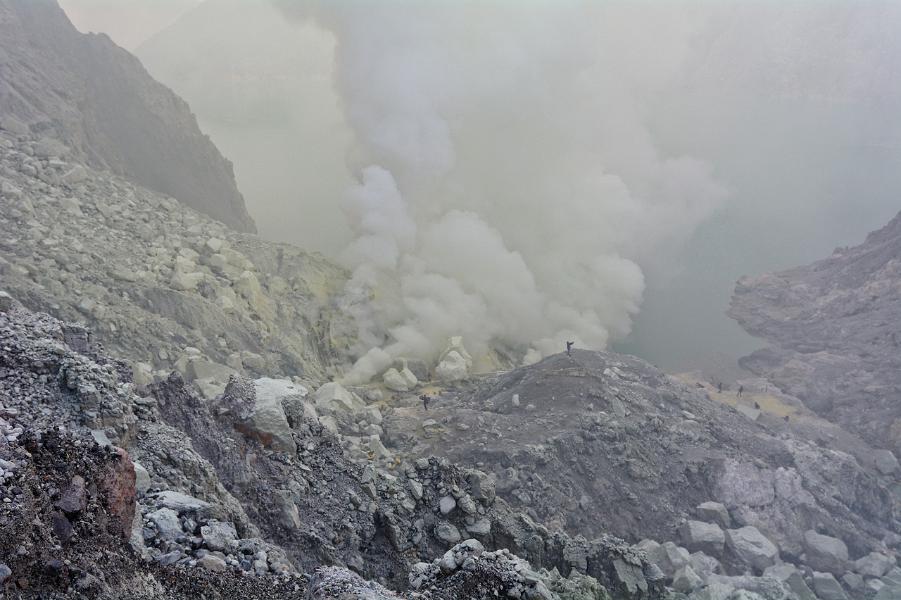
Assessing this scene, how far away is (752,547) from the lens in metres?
17.9

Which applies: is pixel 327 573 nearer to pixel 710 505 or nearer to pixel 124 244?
pixel 710 505

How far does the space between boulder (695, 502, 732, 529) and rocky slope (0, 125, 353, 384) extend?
1528 cm

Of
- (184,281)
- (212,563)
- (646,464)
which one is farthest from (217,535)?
(184,281)

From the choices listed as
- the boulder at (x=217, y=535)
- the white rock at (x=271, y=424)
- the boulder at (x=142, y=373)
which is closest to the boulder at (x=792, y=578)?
the white rock at (x=271, y=424)

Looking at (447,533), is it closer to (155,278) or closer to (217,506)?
(217,506)

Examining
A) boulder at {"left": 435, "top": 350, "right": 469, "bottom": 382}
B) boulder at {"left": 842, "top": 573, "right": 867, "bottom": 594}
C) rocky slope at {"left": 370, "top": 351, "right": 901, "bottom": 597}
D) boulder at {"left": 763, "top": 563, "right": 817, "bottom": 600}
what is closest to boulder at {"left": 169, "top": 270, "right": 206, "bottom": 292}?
rocky slope at {"left": 370, "top": 351, "right": 901, "bottom": 597}

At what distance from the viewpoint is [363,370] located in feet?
103

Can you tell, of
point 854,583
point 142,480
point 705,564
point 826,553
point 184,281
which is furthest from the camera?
point 184,281

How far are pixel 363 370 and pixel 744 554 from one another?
1841 centimetres

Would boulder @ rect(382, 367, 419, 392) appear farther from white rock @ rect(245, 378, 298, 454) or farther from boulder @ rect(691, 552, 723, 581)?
white rock @ rect(245, 378, 298, 454)

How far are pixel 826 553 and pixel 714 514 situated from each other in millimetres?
3305

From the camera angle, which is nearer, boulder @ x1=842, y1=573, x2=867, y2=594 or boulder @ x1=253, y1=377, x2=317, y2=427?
boulder @ x1=253, y1=377, x2=317, y2=427

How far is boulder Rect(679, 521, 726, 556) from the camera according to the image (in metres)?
17.9

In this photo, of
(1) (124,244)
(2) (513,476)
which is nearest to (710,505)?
(2) (513,476)
